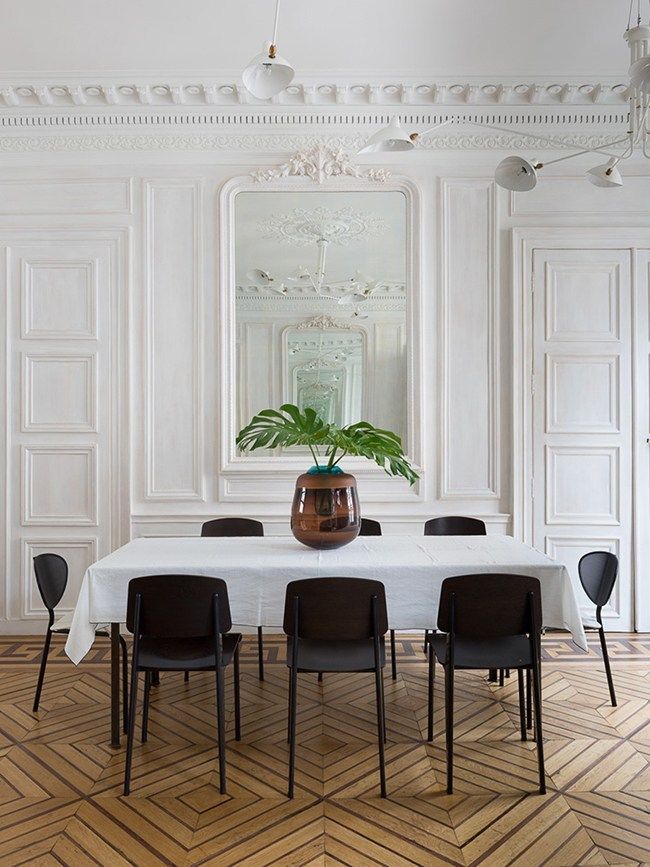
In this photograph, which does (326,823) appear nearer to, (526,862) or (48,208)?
(526,862)

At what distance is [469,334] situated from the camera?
5.22m

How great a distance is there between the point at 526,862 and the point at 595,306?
3933mm

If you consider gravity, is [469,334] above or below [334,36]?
below

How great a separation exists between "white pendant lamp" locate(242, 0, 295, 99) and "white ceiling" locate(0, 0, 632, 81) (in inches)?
67.8

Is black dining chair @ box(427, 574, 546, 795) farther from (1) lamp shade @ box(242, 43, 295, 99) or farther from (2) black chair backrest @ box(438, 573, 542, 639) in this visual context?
(1) lamp shade @ box(242, 43, 295, 99)

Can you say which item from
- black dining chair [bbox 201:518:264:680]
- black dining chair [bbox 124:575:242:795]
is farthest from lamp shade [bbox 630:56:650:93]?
black dining chair [bbox 201:518:264:680]

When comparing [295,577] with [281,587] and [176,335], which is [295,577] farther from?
[176,335]

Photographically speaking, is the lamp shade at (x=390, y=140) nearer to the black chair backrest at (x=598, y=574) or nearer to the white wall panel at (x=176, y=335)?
the white wall panel at (x=176, y=335)

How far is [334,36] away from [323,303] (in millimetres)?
1742

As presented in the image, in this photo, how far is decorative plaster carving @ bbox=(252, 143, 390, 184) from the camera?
16.9ft

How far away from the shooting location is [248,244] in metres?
5.23

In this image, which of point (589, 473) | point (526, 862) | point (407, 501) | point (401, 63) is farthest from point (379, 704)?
point (401, 63)

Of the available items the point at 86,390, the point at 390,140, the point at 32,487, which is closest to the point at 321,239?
the point at 390,140

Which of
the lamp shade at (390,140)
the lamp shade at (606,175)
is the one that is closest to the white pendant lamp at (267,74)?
the lamp shade at (390,140)
